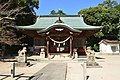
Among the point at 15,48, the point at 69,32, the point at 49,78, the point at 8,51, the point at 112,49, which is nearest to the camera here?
the point at 49,78

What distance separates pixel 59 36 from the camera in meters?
24.6

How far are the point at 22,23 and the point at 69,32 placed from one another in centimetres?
1247

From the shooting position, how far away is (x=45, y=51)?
24.4m

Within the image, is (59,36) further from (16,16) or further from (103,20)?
(103,20)

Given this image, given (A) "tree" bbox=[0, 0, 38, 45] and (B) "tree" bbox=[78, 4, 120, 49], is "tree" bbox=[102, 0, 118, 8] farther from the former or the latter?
(A) "tree" bbox=[0, 0, 38, 45]

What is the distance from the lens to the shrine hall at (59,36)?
2308 cm

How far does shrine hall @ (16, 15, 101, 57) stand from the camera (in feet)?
75.7

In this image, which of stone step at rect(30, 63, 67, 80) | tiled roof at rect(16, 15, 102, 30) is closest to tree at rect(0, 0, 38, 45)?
tiled roof at rect(16, 15, 102, 30)

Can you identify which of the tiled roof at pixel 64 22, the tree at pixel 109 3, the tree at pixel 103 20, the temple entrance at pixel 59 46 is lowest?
the temple entrance at pixel 59 46

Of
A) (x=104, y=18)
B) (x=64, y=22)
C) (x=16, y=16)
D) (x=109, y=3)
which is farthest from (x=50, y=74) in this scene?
(x=109, y=3)

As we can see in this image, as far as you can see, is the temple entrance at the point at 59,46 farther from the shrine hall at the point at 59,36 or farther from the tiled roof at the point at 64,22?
the tiled roof at the point at 64,22

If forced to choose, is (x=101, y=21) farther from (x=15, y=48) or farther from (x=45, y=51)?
(x=45, y=51)

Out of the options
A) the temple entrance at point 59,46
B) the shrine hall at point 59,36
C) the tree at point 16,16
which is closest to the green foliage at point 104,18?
the tree at point 16,16

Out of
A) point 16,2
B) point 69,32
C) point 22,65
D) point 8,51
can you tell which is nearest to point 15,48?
point 8,51
